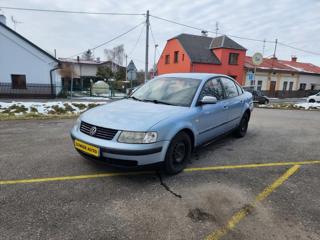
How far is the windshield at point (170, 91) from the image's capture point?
13.5ft

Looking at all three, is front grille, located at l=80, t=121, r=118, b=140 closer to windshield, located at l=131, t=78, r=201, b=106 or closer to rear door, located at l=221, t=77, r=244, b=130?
windshield, located at l=131, t=78, r=201, b=106

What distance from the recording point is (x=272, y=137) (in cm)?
635

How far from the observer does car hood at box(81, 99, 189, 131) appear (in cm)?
322

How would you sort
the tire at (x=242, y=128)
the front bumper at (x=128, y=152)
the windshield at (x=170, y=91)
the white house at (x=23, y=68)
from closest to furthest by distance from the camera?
1. the front bumper at (x=128, y=152)
2. the windshield at (x=170, y=91)
3. the tire at (x=242, y=128)
4. the white house at (x=23, y=68)

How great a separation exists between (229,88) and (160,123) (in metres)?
2.72

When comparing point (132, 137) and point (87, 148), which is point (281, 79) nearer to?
point (132, 137)

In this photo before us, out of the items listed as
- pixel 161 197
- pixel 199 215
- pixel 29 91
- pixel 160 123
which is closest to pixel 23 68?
pixel 29 91

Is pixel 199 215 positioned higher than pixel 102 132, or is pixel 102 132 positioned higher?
pixel 102 132

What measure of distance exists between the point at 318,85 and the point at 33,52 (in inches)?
1567

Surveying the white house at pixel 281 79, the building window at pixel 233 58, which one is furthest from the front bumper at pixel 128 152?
the white house at pixel 281 79

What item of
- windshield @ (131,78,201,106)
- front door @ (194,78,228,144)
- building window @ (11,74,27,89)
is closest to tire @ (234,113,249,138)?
front door @ (194,78,228,144)

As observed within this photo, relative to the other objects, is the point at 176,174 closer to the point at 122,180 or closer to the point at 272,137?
the point at 122,180

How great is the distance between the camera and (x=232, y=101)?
17.1 ft

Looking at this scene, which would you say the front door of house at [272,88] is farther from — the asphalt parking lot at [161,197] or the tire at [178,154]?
the tire at [178,154]
